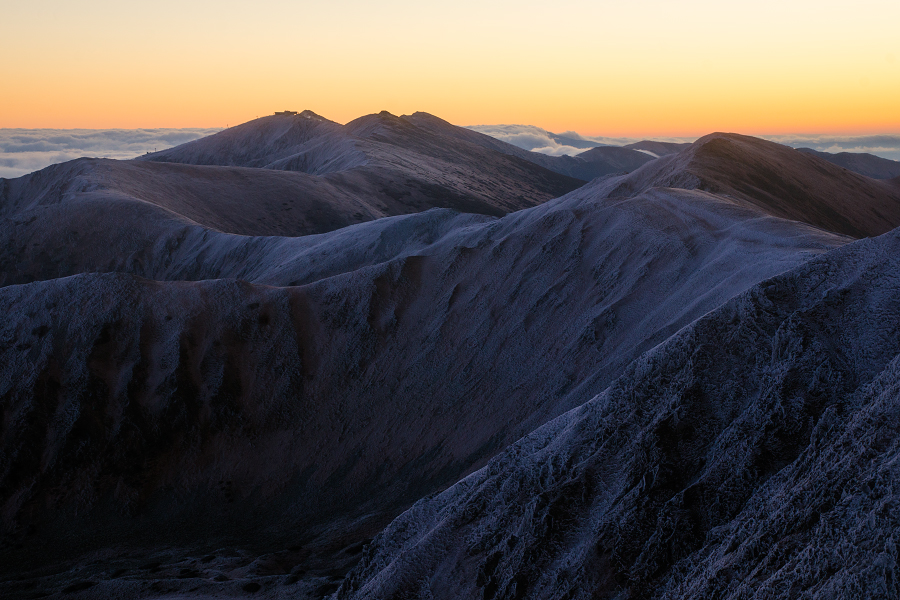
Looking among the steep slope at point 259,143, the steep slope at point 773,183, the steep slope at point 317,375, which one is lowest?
the steep slope at point 317,375

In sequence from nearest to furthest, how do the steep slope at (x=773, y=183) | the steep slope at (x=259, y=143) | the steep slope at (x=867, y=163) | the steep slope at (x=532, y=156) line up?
the steep slope at (x=773, y=183)
the steep slope at (x=259, y=143)
the steep slope at (x=867, y=163)
the steep slope at (x=532, y=156)

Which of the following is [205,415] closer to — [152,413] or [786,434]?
[152,413]

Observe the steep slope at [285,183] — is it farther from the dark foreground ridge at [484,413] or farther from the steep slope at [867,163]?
the steep slope at [867,163]

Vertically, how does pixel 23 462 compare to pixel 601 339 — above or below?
below

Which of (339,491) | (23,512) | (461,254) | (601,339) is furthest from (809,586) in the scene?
(23,512)

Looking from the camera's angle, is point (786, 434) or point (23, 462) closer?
point (786, 434)

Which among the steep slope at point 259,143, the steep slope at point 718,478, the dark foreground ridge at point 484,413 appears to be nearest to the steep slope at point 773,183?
the dark foreground ridge at point 484,413
